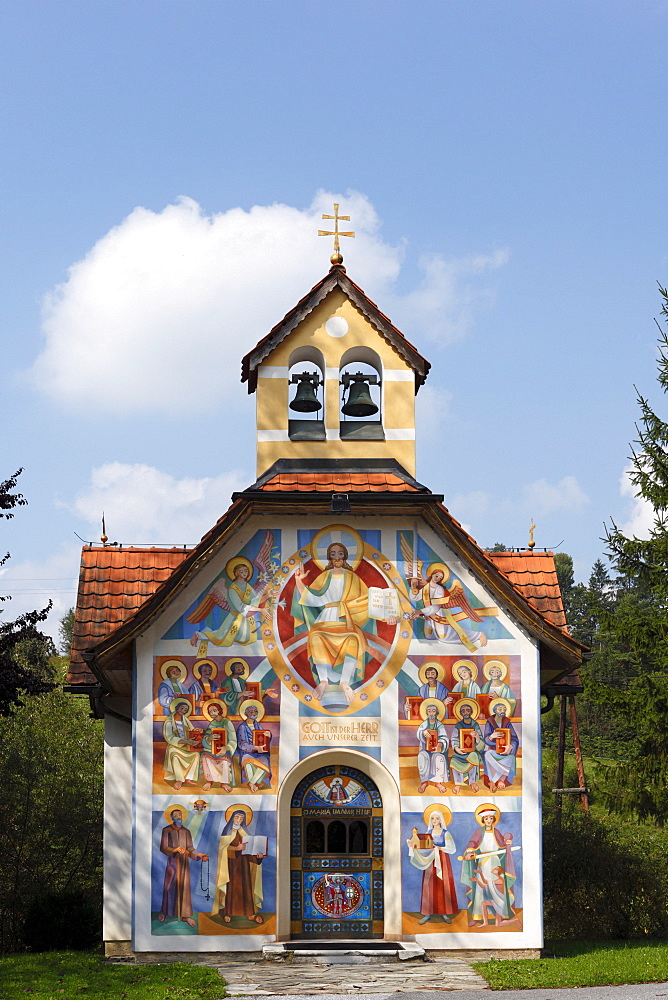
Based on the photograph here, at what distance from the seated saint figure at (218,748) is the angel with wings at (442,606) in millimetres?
3155

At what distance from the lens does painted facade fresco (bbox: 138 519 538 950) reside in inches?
684

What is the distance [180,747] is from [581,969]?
6.19 metres

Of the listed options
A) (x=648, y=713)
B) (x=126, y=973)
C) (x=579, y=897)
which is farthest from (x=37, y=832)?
(x=648, y=713)

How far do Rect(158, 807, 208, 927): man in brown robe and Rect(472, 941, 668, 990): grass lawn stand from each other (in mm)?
4068

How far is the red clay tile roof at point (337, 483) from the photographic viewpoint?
60.0 feet

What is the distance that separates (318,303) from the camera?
19547 mm

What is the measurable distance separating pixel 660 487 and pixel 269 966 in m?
11.2

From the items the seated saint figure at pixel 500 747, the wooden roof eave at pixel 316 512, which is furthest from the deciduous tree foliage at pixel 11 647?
the seated saint figure at pixel 500 747

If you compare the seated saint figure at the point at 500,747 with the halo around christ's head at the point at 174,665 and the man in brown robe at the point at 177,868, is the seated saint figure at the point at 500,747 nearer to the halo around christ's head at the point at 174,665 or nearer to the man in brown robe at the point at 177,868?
the man in brown robe at the point at 177,868

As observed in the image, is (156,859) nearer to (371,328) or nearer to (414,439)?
(414,439)

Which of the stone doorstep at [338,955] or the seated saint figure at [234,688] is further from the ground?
the seated saint figure at [234,688]

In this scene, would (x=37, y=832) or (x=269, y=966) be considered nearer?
(x=269, y=966)

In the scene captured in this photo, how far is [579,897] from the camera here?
22.3 m

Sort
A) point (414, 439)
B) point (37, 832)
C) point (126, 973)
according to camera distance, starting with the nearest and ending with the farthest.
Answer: point (126, 973) < point (414, 439) < point (37, 832)
